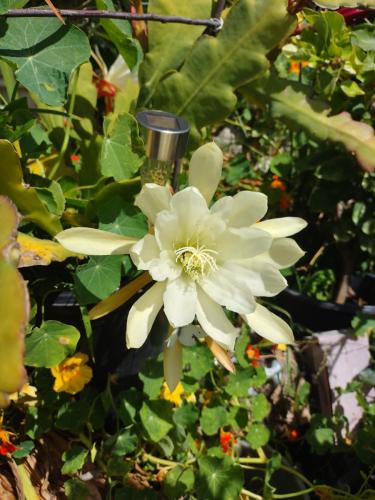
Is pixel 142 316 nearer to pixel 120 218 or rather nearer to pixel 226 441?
pixel 120 218

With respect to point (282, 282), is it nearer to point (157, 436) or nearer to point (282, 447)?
point (157, 436)

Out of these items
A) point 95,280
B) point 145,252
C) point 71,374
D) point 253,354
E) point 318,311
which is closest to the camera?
point 145,252

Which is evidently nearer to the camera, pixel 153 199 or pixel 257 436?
pixel 153 199

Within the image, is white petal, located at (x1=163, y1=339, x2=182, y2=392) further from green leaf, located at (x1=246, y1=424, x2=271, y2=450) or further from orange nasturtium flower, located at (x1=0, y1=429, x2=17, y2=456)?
green leaf, located at (x1=246, y1=424, x2=271, y2=450)

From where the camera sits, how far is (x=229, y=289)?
60 centimetres

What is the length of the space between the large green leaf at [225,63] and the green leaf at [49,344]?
1.44 ft

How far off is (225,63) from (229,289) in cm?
45

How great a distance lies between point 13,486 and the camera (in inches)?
29.9

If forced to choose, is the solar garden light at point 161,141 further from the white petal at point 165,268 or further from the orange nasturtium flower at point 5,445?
the orange nasturtium flower at point 5,445

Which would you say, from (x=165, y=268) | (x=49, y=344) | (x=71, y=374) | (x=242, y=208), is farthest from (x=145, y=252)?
(x=71, y=374)

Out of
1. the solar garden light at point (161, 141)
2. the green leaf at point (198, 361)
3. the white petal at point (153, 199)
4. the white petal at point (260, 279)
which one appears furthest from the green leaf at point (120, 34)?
the green leaf at point (198, 361)

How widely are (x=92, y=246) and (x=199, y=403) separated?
638mm

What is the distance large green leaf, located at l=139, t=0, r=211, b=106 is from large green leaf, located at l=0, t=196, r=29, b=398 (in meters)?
0.51

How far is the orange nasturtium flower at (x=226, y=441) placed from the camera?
984mm
